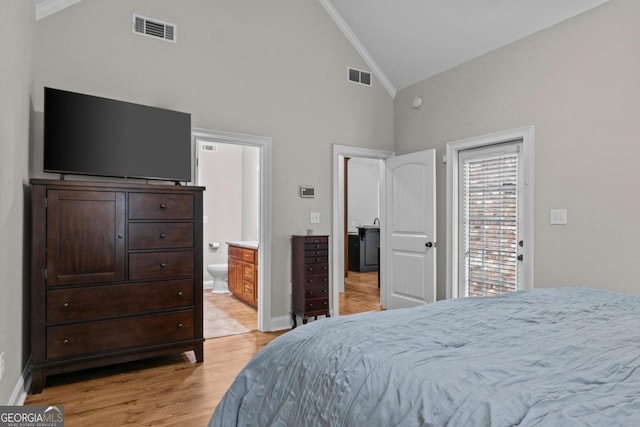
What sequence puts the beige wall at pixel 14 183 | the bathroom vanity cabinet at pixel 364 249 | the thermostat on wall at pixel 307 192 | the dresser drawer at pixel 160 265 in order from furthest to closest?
the bathroom vanity cabinet at pixel 364 249
the thermostat on wall at pixel 307 192
the dresser drawer at pixel 160 265
the beige wall at pixel 14 183

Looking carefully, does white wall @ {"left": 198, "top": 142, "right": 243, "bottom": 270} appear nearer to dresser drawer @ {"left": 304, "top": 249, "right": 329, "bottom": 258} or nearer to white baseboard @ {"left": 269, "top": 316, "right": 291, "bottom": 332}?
white baseboard @ {"left": 269, "top": 316, "right": 291, "bottom": 332}

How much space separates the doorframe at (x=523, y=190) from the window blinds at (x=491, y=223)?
11 cm

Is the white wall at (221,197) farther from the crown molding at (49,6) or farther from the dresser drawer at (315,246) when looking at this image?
the crown molding at (49,6)

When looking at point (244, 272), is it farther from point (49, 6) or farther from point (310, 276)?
point (49, 6)

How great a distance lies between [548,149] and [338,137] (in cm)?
225

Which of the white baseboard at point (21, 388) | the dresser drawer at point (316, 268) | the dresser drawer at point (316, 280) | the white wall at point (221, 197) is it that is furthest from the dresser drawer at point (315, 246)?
the white wall at point (221, 197)

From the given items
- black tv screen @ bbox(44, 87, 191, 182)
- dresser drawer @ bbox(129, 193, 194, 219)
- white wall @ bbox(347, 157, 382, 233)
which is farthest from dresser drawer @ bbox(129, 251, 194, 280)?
white wall @ bbox(347, 157, 382, 233)

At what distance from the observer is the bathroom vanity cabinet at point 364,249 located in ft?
28.2

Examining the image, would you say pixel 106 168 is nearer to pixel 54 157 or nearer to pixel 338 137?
pixel 54 157

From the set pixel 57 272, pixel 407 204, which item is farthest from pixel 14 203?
pixel 407 204

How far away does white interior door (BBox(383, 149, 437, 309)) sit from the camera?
14.7 feet

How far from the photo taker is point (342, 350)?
51.5 inches

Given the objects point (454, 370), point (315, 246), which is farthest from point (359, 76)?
point (454, 370)

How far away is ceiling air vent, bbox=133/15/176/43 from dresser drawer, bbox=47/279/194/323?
2283mm
